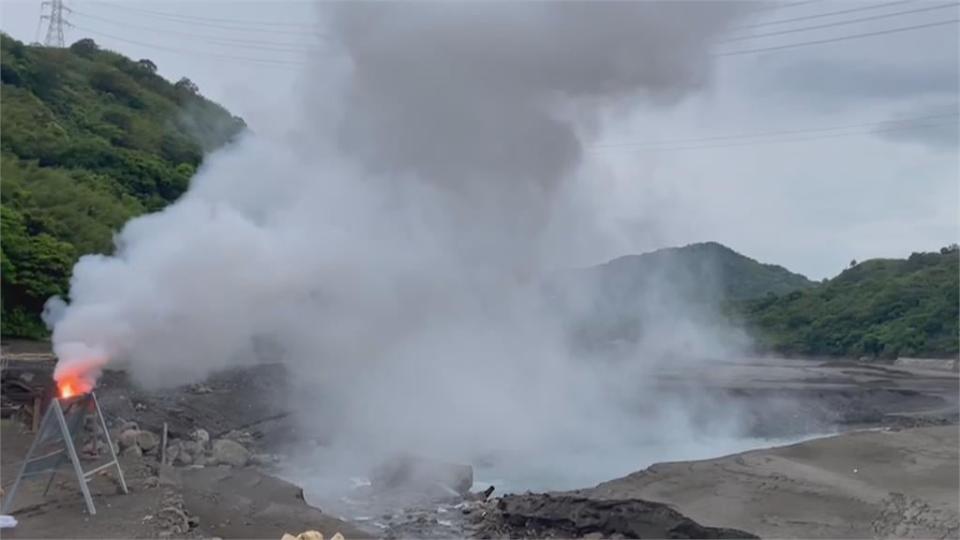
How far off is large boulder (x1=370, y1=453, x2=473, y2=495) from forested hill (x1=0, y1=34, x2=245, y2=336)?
614 inches

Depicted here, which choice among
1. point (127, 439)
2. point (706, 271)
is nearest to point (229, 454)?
point (127, 439)

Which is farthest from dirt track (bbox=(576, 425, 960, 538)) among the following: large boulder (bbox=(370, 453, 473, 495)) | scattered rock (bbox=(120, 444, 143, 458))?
scattered rock (bbox=(120, 444, 143, 458))

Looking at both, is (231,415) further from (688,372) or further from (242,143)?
(688,372)

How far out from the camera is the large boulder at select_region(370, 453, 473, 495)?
18.0 meters

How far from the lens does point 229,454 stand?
63.0 ft

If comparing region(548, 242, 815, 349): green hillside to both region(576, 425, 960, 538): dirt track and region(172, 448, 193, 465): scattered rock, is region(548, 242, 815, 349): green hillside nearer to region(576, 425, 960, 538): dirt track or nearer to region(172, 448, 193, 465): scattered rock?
region(576, 425, 960, 538): dirt track

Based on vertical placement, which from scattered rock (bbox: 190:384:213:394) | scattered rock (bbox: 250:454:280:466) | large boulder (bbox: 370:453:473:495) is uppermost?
scattered rock (bbox: 190:384:213:394)

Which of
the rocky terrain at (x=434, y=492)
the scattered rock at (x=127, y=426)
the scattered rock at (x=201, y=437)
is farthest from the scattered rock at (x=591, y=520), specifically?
the scattered rock at (x=127, y=426)

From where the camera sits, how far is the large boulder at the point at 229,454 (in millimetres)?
18875

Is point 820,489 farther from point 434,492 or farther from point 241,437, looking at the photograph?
point 241,437

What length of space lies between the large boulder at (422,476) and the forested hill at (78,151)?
1559 centimetres

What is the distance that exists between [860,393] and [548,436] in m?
16.5

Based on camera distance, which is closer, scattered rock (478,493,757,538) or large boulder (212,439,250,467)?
scattered rock (478,493,757,538)

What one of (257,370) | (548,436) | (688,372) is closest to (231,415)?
(257,370)
